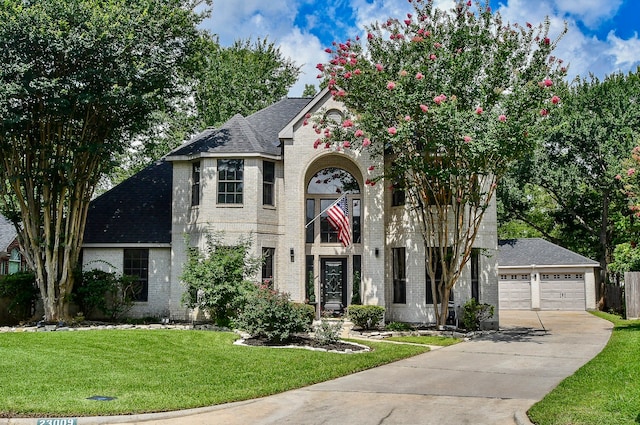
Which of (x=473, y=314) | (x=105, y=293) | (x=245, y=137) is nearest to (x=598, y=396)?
(x=473, y=314)

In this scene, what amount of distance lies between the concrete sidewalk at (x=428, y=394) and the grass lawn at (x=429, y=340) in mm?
910

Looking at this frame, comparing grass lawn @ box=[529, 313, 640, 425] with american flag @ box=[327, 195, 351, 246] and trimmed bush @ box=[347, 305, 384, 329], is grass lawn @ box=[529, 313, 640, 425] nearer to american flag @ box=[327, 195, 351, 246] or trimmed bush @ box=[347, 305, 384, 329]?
trimmed bush @ box=[347, 305, 384, 329]

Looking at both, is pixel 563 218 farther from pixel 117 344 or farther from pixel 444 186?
pixel 117 344

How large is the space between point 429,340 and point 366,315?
310cm

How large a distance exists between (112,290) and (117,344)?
755 centimetres

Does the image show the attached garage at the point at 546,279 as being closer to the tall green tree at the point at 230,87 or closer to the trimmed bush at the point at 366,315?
the trimmed bush at the point at 366,315

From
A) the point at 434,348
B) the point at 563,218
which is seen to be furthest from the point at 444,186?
the point at 563,218

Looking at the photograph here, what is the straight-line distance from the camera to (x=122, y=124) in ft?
72.5

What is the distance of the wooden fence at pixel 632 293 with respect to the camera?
24.8 m

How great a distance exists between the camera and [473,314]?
21109 mm

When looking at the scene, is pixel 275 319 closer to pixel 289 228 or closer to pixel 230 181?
pixel 289 228

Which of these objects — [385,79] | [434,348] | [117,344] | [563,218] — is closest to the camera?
[117,344]

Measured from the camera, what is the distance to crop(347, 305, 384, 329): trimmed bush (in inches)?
832

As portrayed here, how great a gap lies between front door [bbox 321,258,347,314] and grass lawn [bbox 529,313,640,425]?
11.0 m
